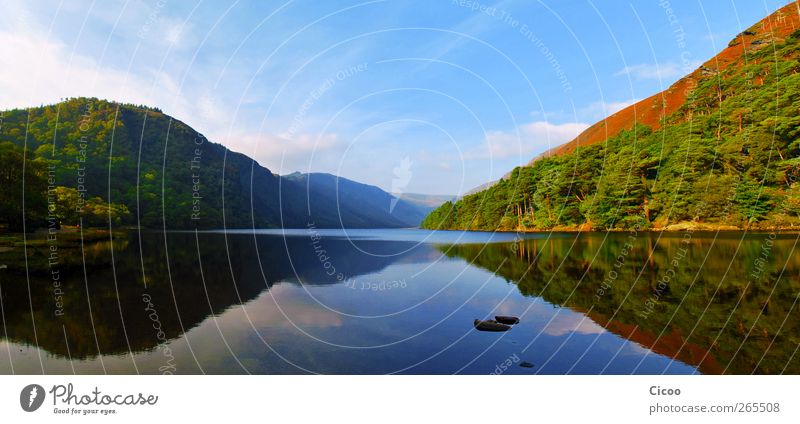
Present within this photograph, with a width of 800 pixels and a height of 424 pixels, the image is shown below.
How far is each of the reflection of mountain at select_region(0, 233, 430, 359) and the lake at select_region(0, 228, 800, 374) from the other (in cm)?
15

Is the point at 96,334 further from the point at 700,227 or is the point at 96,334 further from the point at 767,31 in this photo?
the point at 767,31

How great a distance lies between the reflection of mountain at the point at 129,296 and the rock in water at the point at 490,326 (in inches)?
629

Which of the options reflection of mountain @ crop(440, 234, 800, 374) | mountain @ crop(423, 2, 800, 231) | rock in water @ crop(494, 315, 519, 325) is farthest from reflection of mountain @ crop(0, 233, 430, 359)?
mountain @ crop(423, 2, 800, 231)

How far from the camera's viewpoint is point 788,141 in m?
71.7

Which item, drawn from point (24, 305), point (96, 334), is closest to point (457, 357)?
point (96, 334)

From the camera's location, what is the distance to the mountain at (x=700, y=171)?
71.6m

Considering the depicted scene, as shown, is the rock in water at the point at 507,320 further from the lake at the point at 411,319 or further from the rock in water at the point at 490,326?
the rock in water at the point at 490,326

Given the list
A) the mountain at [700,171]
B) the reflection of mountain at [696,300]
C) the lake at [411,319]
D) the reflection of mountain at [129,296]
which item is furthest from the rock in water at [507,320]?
the mountain at [700,171]

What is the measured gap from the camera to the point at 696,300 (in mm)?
24109

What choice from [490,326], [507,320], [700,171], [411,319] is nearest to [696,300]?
[507,320]

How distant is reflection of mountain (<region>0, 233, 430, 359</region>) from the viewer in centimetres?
1880

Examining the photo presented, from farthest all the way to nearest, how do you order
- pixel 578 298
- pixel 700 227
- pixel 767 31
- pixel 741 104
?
pixel 767 31 < pixel 741 104 < pixel 700 227 < pixel 578 298

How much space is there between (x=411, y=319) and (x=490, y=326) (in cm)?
512

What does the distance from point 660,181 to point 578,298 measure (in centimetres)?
8497
